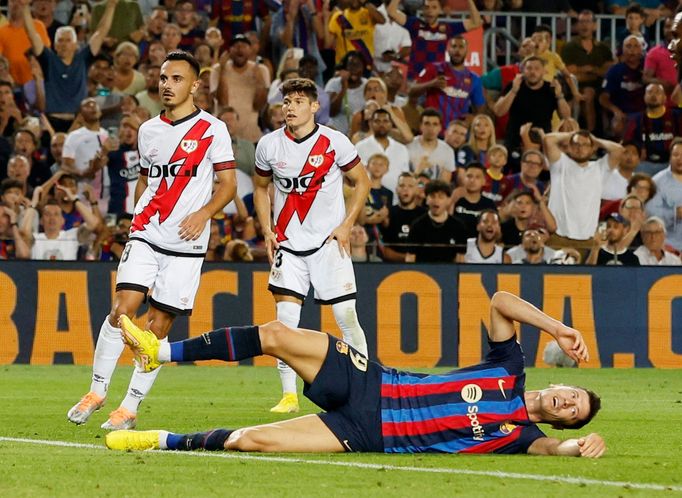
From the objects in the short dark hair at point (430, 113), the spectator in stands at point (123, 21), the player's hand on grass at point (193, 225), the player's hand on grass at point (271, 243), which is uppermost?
the spectator in stands at point (123, 21)

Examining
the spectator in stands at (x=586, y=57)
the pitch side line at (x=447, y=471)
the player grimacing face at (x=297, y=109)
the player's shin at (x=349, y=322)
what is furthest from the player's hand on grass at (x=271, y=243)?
the spectator in stands at (x=586, y=57)

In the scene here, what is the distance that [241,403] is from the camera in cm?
1250

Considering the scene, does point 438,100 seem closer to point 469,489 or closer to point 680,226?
point 680,226

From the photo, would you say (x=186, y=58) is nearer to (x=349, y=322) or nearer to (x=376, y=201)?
(x=349, y=322)

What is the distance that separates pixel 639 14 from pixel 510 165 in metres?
3.49

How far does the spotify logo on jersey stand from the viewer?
825 cm

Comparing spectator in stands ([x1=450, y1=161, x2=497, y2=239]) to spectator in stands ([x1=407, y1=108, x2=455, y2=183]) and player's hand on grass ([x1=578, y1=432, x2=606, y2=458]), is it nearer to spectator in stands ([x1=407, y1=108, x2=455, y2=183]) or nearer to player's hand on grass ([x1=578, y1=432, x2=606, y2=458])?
spectator in stands ([x1=407, y1=108, x2=455, y2=183])

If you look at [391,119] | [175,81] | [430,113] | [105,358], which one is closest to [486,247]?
[430,113]

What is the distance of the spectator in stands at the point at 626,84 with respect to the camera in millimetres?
21203

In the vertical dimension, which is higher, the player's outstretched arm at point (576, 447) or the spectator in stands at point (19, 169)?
the spectator in stands at point (19, 169)

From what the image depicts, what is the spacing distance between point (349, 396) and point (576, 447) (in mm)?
1327

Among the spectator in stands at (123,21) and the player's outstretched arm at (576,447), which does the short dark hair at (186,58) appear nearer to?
the player's outstretched arm at (576,447)

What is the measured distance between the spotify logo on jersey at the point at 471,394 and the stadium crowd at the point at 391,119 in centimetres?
894

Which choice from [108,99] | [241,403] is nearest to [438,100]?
[108,99]
